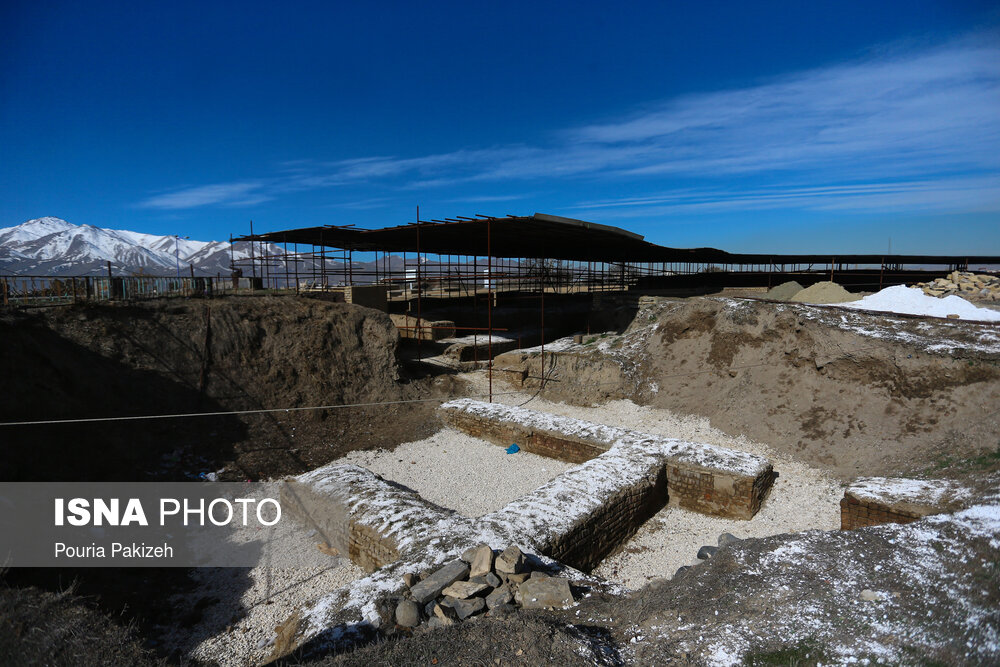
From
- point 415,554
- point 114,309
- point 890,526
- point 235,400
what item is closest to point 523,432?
point 415,554

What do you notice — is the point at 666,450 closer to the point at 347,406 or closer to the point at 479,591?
the point at 479,591

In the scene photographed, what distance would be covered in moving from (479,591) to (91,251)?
3929 inches

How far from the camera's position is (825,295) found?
625 inches

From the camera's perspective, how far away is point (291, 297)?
43.6ft

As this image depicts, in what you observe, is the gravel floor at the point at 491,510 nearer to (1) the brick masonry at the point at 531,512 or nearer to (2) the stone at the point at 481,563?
(1) the brick masonry at the point at 531,512

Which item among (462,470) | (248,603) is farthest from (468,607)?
(462,470)

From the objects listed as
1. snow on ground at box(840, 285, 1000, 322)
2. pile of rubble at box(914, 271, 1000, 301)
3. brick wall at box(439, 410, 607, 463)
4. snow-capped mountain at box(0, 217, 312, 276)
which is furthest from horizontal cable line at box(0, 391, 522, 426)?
snow-capped mountain at box(0, 217, 312, 276)

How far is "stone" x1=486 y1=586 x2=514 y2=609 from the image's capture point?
3627mm

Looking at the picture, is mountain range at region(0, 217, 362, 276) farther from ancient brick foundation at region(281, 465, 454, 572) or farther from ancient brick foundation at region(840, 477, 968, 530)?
ancient brick foundation at region(840, 477, 968, 530)

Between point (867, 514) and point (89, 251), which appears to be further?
point (89, 251)

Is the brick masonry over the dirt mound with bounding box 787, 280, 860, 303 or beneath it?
beneath

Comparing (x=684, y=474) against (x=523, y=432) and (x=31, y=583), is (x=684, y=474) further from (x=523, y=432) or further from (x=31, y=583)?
(x=31, y=583)

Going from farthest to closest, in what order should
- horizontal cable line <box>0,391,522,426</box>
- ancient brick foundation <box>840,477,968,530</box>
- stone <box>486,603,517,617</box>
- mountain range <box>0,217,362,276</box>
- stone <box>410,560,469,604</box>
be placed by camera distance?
mountain range <box>0,217,362,276</box>
horizontal cable line <box>0,391,522,426</box>
ancient brick foundation <box>840,477,968,530</box>
stone <box>410,560,469,604</box>
stone <box>486,603,517,617</box>

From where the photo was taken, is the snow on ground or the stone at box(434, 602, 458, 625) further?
the snow on ground
